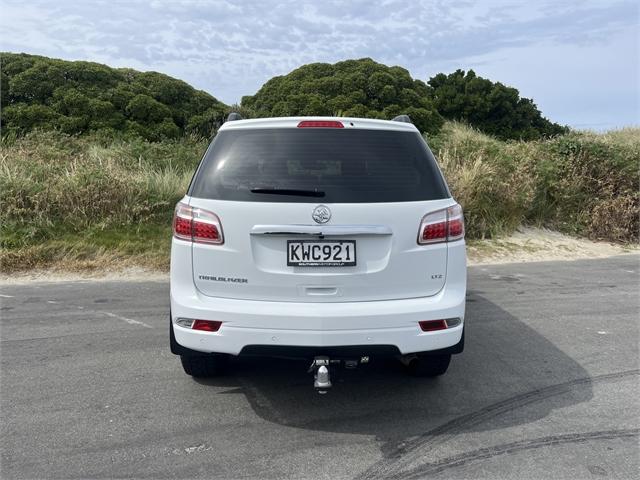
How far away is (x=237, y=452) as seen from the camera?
2984mm

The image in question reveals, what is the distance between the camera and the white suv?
304 cm

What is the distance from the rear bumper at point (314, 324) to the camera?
3.00 metres

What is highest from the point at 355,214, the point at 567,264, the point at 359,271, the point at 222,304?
the point at 355,214

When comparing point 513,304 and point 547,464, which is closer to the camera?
point 547,464

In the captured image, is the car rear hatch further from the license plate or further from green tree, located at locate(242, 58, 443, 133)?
green tree, located at locate(242, 58, 443, 133)

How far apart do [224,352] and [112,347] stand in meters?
1.98

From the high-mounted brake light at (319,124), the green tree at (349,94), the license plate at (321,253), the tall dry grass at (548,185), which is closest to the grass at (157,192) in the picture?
the tall dry grass at (548,185)

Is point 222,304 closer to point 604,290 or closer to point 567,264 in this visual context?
point 604,290

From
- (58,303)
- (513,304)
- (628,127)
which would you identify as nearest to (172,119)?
(58,303)

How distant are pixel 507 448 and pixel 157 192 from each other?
7235 millimetres

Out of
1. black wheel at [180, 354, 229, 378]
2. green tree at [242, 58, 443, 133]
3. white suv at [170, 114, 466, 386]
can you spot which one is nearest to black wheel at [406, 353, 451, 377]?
white suv at [170, 114, 466, 386]

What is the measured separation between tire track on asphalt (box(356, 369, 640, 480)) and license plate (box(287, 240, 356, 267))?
3.48 ft

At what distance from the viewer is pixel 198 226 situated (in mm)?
3156

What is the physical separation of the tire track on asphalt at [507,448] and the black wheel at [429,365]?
0.83m
